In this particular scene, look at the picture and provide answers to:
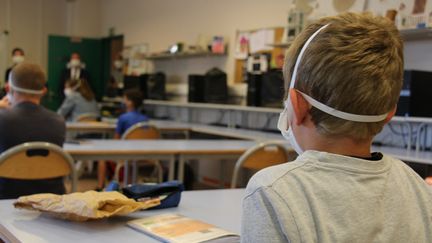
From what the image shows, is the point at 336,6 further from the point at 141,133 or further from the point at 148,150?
the point at 148,150

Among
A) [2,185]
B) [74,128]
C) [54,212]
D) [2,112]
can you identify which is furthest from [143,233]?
[74,128]

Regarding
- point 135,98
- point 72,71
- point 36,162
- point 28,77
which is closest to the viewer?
point 36,162

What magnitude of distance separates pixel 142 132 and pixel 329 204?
3.47 meters

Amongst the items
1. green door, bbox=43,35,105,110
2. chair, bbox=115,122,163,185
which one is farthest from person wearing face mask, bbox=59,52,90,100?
chair, bbox=115,122,163,185

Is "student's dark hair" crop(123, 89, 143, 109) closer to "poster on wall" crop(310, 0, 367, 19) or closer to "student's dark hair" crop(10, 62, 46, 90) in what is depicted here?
"poster on wall" crop(310, 0, 367, 19)

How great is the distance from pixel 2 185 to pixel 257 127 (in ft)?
11.8

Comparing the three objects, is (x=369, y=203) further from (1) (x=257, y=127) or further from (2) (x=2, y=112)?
(1) (x=257, y=127)

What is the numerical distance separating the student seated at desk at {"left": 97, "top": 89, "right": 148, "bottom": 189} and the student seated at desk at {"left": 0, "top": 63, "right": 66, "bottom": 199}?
197 cm

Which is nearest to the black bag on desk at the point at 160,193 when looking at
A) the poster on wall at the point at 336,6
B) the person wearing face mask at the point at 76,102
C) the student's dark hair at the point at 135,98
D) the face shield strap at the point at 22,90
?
the face shield strap at the point at 22,90

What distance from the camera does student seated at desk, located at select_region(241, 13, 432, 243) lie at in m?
0.75

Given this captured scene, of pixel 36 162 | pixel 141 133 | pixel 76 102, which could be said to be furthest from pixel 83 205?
pixel 76 102

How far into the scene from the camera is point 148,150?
3092 mm

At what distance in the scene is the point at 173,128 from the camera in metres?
5.38

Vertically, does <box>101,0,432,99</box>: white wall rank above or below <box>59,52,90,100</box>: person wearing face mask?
above
